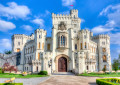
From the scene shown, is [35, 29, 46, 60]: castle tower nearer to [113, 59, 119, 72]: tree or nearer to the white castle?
the white castle

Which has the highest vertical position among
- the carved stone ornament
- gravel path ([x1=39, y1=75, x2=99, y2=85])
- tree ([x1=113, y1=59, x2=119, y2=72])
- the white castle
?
the carved stone ornament

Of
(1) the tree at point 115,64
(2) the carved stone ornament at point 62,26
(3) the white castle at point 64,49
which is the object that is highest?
(2) the carved stone ornament at point 62,26

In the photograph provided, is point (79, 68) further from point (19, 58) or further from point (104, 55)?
point (19, 58)

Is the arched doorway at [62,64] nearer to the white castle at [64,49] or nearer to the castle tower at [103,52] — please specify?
the white castle at [64,49]

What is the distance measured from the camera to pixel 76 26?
53.6 metres

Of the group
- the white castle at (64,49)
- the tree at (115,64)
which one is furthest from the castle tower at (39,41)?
the tree at (115,64)

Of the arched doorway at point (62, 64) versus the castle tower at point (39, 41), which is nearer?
the arched doorway at point (62, 64)

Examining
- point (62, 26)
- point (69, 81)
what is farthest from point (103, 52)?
point (69, 81)

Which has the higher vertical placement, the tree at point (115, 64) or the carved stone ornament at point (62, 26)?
the carved stone ornament at point (62, 26)

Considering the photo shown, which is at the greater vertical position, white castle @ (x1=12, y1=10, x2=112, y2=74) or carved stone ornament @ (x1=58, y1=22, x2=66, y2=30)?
carved stone ornament @ (x1=58, y1=22, x2=66, y2=30)

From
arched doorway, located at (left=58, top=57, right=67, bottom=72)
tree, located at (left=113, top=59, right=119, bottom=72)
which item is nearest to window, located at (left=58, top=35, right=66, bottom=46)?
arched doorway, located at (left=58, top=57, right=67, bottom=72)

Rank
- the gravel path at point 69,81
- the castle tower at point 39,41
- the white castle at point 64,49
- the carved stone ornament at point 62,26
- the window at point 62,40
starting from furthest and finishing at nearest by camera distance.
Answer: the carved stone ornament at point 62,26 < the castle tower at point 39,41 < the window at point 62,40 < the white castle at point 64,49 < the gravel path at point 69,81

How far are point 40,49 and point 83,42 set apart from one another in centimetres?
1491

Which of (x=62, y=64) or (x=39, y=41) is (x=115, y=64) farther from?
(x=39, y=41)
